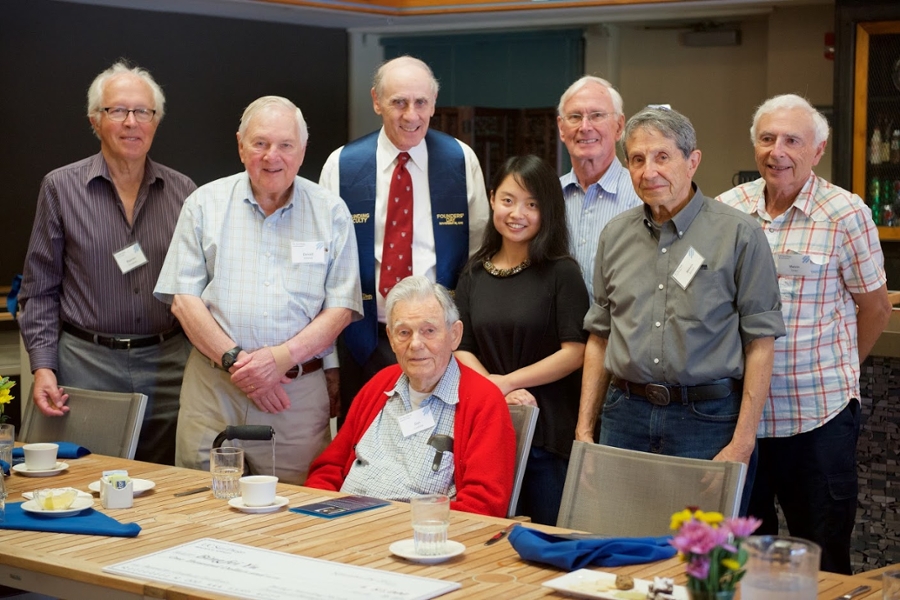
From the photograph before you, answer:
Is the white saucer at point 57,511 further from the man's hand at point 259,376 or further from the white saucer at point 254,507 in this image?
the man's hand at point 259,376

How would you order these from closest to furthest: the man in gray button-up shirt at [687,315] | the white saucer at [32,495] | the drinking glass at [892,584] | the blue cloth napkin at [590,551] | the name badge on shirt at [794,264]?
the drinking glass at [892,584], the blue cloth napkin at [590,551], the white saucer at [32,495], the man in gray button-up shirt at [687,315], the name badge on shirt at [794,264]

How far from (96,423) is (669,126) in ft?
6.48

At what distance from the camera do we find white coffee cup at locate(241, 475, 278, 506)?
2746mm

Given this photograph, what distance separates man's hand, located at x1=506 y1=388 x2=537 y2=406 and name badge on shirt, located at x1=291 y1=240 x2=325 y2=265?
732 mm

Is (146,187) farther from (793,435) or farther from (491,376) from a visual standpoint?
(793,435)

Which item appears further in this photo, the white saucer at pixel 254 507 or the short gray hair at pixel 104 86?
the short gray hair at pixel 104 86

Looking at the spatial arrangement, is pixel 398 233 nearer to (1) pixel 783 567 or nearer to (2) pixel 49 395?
(2) pixel 49 395

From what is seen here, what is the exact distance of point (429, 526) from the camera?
2355mm

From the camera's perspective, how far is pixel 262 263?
3.58 meters

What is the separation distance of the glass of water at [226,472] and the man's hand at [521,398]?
89cm

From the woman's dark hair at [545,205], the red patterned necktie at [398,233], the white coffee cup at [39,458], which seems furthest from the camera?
the red patterned necktie at [398,233]

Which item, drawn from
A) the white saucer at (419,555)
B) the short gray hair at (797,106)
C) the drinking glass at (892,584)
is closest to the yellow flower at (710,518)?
the drinking glass at (892,584)

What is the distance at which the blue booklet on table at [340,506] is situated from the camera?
2732 mm

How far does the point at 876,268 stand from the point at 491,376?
3.85 ft
